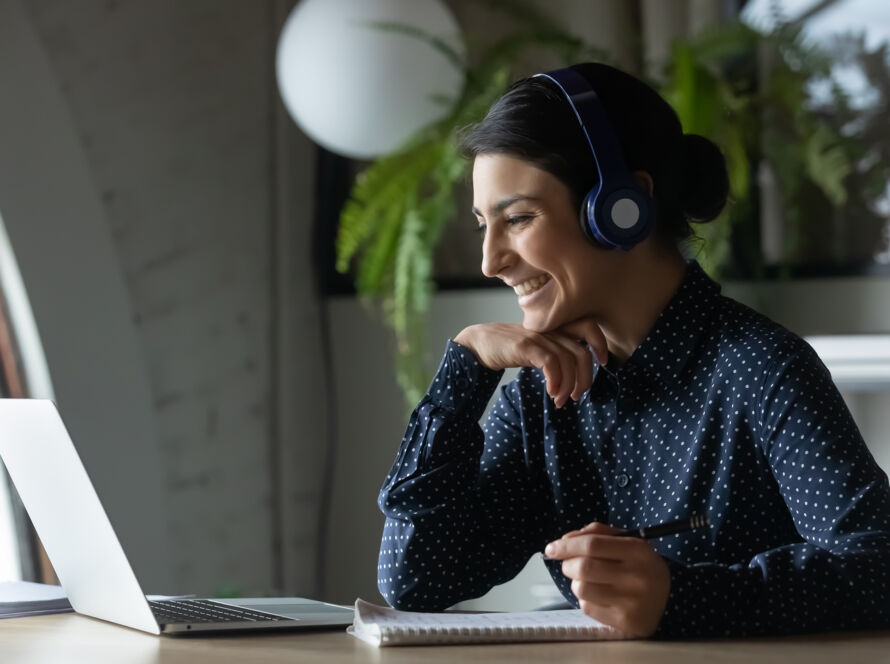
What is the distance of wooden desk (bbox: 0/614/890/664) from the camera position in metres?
0.90

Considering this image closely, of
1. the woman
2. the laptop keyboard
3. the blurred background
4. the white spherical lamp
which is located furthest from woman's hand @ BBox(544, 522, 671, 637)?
the white spherical lamp

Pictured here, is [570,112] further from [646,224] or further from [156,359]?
[156,359]

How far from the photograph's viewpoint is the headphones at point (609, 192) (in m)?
1.25

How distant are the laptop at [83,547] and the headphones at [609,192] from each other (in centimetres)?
50

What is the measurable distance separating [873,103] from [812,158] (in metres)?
0.21

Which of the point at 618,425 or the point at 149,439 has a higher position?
the point at 618,425

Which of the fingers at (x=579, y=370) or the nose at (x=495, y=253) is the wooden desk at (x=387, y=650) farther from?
the nose at (x=495, y=253)

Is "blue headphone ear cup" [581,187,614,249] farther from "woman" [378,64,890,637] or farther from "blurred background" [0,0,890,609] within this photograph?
"blurred background" [0,0,890,609]

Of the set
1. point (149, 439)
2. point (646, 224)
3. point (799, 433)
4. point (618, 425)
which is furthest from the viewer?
point (149, 439)

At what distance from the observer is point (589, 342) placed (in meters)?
1.34

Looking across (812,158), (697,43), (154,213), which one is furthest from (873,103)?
(154,213)

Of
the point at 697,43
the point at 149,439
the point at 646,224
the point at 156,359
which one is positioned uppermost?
the point at 697,43

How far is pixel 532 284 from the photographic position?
136 centimetres

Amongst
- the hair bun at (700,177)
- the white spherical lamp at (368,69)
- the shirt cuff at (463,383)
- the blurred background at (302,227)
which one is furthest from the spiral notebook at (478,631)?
the white spherical lamp at (368,69)
